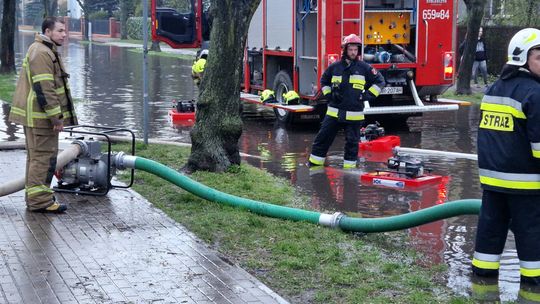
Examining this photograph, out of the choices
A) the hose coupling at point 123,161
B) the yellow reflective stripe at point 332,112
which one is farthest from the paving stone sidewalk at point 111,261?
the yellow reflective stripe at point 332,112

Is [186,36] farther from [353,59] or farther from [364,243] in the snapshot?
[364,243]

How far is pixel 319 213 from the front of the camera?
7.75 m

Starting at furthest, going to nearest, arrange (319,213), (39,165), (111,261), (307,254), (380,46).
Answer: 1. (380,46)
2. (39,165)
3. (319,213)
4. (307,254)
5. (111,261)

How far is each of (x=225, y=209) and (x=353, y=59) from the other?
392 cm

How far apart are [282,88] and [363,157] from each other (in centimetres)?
430

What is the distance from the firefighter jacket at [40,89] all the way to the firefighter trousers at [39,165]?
0.10 metres

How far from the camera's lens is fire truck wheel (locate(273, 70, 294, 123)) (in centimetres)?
1584

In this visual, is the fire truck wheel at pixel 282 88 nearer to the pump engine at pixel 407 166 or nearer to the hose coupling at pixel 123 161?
the pump engine at pixel 407 166

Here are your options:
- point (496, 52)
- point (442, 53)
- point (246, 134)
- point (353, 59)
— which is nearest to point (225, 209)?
point (353, 59)

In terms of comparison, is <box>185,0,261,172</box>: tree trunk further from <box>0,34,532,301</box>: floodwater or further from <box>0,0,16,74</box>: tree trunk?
<box>0,0,16,74</box>: tree trunk

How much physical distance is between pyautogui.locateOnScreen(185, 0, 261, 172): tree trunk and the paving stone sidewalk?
70.4 inches

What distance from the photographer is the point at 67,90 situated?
27.5 ft

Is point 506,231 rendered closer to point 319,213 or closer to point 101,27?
point 319,213

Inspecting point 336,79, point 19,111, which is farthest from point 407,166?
point 19,111
